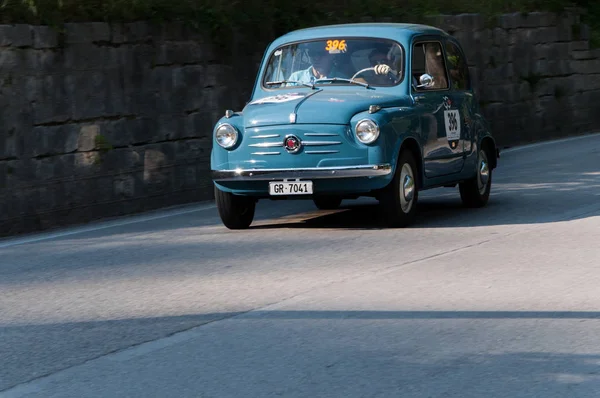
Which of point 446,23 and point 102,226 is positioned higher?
point 446,23

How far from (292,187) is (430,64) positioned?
2394mm

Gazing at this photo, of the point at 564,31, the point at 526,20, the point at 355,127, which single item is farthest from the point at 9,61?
the point at 564,31

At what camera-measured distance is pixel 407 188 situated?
427 inches

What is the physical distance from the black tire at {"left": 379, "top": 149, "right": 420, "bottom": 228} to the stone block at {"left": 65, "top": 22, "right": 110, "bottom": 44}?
412 cm

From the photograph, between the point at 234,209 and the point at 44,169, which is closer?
the point at 234,209

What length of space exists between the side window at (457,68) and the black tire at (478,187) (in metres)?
0.70

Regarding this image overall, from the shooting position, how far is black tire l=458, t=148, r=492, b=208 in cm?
1233

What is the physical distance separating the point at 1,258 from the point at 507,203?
5.29 meters

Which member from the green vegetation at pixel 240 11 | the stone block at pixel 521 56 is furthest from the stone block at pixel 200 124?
the stone block at pixel 521 56

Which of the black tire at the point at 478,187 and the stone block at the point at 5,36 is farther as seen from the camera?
the black tire at the point at 478,187

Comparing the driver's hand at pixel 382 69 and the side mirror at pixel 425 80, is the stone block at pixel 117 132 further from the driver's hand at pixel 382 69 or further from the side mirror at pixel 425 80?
the side mirror at pixel 425 80

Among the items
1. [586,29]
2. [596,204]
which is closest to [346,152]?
[596,204]

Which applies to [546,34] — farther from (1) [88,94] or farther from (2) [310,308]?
(2) [310,308]

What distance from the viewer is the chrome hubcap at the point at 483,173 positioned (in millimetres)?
12477
